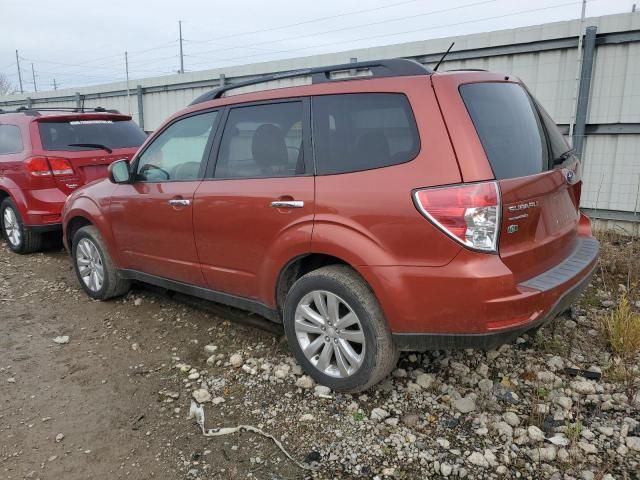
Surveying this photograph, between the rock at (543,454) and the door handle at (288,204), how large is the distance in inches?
69.7

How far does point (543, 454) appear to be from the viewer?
249 cm

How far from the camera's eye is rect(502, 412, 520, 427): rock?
275 centimetres

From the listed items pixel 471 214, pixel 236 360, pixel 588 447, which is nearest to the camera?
pixel 471 214

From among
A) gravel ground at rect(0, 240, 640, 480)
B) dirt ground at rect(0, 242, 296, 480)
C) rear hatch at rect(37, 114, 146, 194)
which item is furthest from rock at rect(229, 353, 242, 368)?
rear hatch at rect(37, 114, 146, 194)

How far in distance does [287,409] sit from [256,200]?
1.28 metres

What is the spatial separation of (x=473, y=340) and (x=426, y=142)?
1023 millimetres

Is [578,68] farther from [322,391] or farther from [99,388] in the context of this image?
[99,388]

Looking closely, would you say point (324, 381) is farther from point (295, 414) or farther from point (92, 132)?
point (92, 132)

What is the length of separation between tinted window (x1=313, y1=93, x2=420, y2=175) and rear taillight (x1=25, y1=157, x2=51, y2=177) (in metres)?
4.25

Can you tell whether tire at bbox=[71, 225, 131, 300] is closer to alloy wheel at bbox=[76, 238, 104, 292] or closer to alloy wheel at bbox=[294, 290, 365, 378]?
alloy wheel at bbox=[76, 238, 104, 292]

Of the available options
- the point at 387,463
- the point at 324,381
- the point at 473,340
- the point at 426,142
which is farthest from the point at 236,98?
the point at 387,463

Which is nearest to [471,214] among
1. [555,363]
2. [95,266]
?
[555,363]

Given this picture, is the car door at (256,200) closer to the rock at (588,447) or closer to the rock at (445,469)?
the rock at (445,469)

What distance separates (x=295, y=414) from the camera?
291 centimetres
